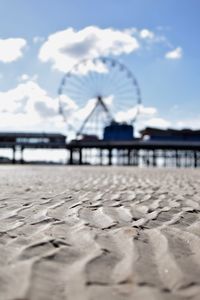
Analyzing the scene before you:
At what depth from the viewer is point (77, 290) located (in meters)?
1.80

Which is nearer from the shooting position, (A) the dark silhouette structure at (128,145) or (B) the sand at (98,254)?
(B) the sand at (98,254)

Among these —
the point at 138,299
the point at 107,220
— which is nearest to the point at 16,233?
the point at 107,220

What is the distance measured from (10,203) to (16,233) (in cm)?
189

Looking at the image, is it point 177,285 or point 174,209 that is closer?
point 177,285

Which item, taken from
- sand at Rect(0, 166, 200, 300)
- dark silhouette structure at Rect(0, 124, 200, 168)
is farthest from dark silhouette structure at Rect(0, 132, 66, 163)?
sand at Rect(0, 166, 200, 300)

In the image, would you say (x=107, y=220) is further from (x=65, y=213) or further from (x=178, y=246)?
(x=178, y=246)

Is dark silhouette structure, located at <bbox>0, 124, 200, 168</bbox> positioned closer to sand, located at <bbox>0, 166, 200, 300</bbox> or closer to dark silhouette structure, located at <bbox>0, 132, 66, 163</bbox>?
dark silhouette structure, located at <bbox>0, 132, 66, 163</bbox>

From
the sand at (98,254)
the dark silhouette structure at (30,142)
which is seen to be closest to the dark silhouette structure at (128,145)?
the dark silhouette structure at (30,142)

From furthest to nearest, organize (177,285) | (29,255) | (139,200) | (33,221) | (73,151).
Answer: (73,151), (139,200), (33,221), (29,255), (177,285)

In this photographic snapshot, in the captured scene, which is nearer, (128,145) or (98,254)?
(98,254)

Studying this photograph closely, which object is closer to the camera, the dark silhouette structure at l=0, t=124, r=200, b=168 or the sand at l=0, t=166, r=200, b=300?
the sand at l=0, t=166, r=200, b=300

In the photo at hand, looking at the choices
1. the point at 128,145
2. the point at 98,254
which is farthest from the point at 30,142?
the point at 98,254

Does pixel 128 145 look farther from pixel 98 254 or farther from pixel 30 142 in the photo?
pixel 98 254

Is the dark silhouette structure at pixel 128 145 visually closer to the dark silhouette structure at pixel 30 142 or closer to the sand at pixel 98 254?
the dark silhouette structure at pixel 30 142
